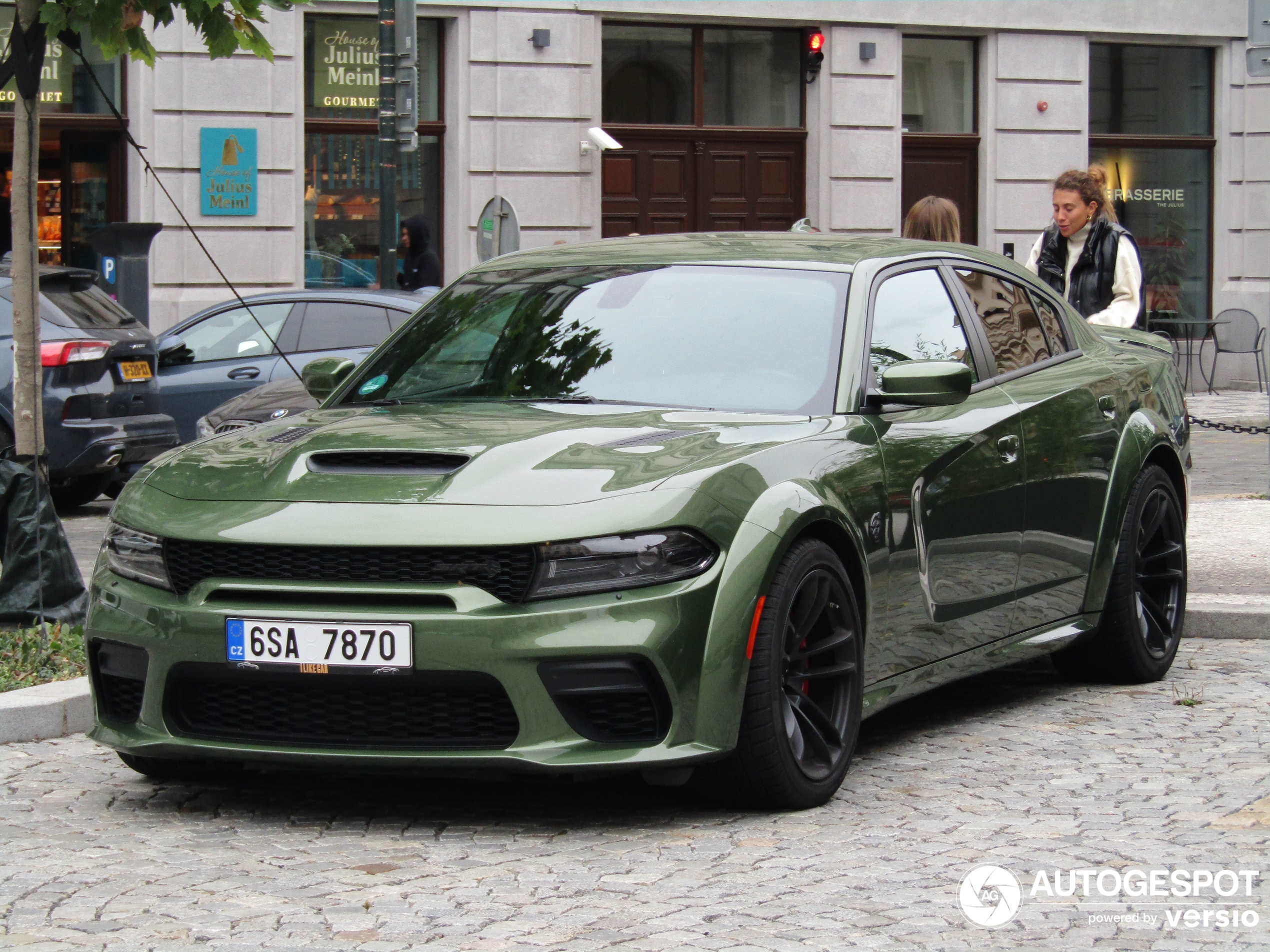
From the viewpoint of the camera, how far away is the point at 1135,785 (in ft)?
17.8

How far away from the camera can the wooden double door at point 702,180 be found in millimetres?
22125

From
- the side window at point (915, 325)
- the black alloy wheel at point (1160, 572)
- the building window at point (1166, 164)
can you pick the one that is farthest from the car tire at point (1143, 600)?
the building window at point (1166, 164)

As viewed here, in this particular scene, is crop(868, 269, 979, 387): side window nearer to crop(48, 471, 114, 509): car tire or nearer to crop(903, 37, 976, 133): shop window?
crop(48, 471, 114, 509): car tire

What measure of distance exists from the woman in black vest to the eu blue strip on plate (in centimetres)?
546

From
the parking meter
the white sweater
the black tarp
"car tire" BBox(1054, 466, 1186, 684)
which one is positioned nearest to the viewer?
"car tire" BBox(1054, 466, 1186, 684)

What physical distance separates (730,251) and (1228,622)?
3.12m

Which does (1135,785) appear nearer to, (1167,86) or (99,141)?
(99,141)

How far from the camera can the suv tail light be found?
1208 centimetres

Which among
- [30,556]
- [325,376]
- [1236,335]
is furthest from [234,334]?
[1236,335]

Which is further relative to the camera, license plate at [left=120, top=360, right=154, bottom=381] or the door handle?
license plate at [left=120, top=360, right=154, bottom=381]

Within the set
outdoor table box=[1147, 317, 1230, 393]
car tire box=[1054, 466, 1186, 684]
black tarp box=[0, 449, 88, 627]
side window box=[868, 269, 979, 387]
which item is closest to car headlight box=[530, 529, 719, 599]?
side window box=[868, 269, 979, 387]

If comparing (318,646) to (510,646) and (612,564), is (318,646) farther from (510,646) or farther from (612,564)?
(612,564)

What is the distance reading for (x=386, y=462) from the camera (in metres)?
4.99

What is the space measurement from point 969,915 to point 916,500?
169 centimetres
